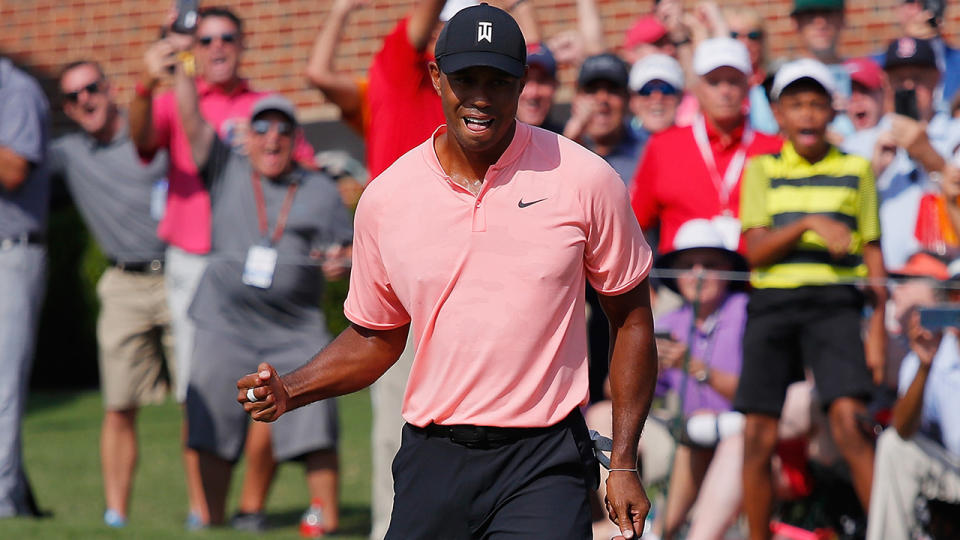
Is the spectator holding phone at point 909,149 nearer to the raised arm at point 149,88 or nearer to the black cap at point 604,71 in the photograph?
the black cap at point 604,71

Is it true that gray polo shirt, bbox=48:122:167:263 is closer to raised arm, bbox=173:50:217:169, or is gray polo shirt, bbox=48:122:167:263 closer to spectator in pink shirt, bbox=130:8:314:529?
spectator in pink shirt, bbox=130:8:314:529

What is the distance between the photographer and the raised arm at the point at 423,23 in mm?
5805

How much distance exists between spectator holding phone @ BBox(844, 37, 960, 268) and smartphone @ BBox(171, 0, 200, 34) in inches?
138

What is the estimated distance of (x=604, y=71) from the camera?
7.82 m

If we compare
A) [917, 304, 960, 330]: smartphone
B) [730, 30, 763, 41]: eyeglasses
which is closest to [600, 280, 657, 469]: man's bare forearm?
[917, 304, 960, 330]: smartphone

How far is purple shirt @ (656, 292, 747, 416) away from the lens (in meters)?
7.05

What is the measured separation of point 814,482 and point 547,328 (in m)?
3.64

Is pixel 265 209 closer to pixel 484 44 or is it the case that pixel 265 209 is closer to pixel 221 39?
pixel 221 39

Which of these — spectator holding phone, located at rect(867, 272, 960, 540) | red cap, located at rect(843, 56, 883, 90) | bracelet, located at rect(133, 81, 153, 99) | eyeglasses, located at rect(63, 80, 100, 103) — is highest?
red cap, located at rect(843, 56, 883, 90)

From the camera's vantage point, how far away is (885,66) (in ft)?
26.1

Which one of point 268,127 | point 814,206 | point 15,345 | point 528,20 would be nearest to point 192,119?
point 268,127

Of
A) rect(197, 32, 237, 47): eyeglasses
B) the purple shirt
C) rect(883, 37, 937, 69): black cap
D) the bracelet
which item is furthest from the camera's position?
rect(197, 32, 237, 47): eyeglasses

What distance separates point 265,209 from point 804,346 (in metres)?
3.16

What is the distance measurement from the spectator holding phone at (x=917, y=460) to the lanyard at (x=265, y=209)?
344 centimetres
